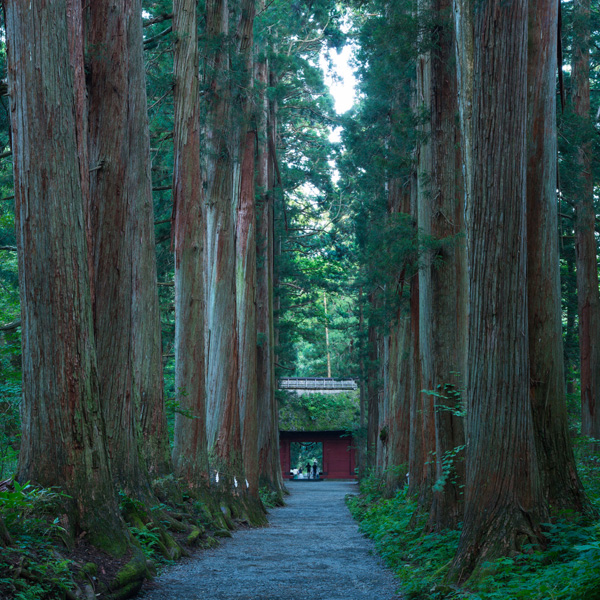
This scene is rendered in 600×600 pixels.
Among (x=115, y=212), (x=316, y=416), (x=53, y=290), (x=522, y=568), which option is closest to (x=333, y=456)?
(x=316, y=416)

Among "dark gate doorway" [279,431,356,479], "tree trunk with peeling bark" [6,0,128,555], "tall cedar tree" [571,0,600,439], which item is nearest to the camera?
"tree trunk with peeling bark" [6,0,128,555]

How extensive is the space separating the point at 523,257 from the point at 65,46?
14.4 ft

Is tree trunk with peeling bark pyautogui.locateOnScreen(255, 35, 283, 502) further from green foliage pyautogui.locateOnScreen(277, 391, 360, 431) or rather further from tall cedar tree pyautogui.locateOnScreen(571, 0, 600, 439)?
green foliage pyautogui.locateOnScreen(277, 391, 360, 431)

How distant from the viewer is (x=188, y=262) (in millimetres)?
12039

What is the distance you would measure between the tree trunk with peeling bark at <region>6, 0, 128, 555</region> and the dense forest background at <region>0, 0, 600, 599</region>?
0.02 m

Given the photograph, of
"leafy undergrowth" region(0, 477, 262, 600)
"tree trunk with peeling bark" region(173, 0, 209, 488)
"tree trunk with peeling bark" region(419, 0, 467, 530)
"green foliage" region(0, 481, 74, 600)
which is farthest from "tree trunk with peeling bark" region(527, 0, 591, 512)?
"tree trunk with peeling bark" region(173, 0, 209, 488)

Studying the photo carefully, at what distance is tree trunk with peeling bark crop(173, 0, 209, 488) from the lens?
11.9m

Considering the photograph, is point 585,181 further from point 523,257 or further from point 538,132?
point 523,257

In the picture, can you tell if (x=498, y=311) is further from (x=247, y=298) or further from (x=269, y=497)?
(x=269, y=497)

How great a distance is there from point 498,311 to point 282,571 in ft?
12.9

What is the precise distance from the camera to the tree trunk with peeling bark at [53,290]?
537 cm

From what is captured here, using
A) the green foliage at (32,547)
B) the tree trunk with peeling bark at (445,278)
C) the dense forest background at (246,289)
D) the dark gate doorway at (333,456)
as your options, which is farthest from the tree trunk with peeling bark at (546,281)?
the dark gate doorway at (333,456)

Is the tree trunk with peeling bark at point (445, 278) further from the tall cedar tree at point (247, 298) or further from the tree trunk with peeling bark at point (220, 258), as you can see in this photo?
the tall cedar tree at point (247, 298)

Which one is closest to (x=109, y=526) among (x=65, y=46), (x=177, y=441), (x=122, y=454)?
(x=122, y=454)
